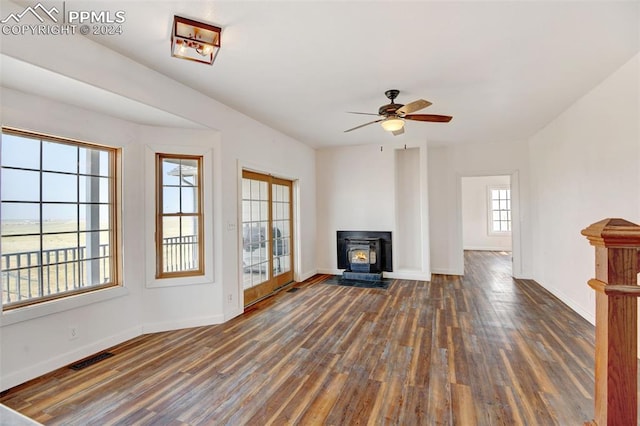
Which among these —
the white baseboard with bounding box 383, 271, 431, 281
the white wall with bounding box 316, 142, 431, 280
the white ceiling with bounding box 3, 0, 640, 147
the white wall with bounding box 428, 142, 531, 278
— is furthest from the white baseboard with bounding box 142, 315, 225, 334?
the white wall with bounding box 428, 142, 531, 278

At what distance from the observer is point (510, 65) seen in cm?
291

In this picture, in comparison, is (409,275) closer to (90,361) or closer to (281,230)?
(281,230)

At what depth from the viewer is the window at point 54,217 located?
2.55m

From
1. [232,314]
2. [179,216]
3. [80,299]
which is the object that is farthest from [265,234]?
[80,299]

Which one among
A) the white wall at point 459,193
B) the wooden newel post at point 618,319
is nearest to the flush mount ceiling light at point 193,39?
the wooden newel post at point 618,319

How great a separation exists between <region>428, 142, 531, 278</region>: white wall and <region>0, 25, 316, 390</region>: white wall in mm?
3905

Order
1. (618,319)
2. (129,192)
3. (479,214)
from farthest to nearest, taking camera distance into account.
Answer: (479,214) < (129,192) < (618,319)

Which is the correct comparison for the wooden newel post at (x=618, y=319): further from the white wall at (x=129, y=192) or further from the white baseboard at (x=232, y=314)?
the white baseboard at (x=232, y=314)

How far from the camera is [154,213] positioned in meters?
3.54

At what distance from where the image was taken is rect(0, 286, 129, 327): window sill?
2.42 m

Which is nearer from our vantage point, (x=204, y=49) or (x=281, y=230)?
(x=204, y=49)

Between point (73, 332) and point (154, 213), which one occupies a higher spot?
point (154, 213)

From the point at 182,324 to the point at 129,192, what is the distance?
1.72m

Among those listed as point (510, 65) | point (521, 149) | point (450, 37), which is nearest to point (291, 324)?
point (450, 37)
